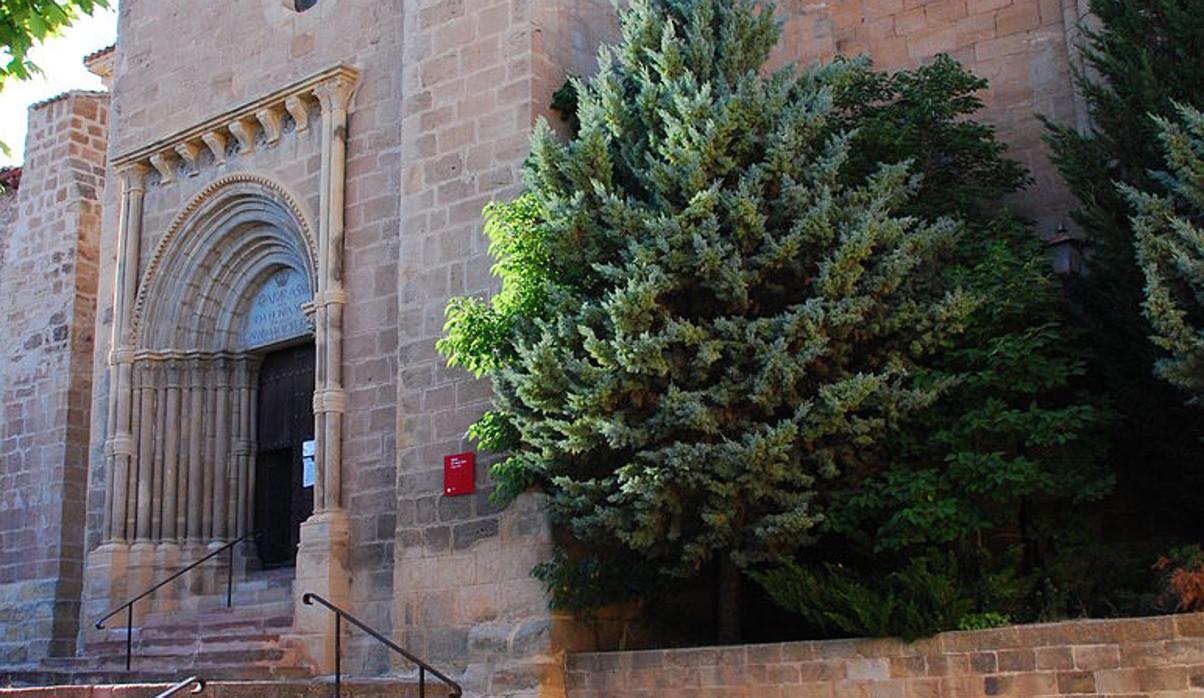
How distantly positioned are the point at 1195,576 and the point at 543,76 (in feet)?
20.1

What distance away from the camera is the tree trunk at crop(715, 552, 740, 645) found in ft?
32.3

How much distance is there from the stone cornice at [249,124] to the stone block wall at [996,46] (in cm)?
385

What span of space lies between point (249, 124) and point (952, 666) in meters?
8.61

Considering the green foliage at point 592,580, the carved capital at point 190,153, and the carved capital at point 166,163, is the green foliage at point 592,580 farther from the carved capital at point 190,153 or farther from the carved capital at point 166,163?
the carved capital at point 166,163

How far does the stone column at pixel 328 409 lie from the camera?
11.8 m

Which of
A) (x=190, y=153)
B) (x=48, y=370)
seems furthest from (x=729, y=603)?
(x=48, y=370)

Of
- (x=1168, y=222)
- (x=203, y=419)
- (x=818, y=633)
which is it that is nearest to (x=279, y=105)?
(x=203, y=419)

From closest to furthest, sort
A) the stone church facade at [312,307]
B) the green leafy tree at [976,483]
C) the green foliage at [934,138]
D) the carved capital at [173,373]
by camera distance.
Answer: the green leafy tree at [976,483] < the green foliage at [934,138] < the stone church facade at [312,307] < the carved capital at [173,373]

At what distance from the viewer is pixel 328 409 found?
1232 cm

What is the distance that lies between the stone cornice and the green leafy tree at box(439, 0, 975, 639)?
335cm

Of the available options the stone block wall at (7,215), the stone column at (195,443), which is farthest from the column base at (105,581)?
the stone block wall at (7,215)

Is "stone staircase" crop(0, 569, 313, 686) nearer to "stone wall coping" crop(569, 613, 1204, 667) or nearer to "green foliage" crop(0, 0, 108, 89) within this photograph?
"stone wall coping" crop(569, 613, 1204, 667)

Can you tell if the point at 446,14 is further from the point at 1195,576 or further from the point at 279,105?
the point at 1195,576

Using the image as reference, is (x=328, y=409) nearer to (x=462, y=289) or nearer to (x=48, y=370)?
(x=462, y=289)
